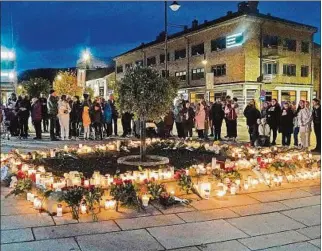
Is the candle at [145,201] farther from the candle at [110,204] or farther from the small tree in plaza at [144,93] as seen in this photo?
the small tree in plaza at [144,93]

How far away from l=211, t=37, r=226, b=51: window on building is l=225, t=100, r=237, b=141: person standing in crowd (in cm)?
2403

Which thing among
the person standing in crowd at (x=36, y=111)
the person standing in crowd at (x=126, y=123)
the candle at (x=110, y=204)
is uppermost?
the person standing in crowd at (x=36, y=111)

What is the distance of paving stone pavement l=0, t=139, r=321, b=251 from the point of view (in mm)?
4208

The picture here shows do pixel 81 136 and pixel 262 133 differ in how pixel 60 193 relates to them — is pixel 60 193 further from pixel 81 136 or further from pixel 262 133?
pixel 81 136

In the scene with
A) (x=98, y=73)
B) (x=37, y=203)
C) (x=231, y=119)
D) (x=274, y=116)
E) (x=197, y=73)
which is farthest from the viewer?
(x=98, y=73)

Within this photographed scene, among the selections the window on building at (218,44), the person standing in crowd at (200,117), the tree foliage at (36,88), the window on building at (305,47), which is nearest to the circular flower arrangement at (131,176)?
the person standing in crowd at (200,117)

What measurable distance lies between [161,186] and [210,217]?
1.00m

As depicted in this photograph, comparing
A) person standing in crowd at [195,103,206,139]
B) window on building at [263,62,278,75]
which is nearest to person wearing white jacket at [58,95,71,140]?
person standing in crowd at [195,103,206,139]

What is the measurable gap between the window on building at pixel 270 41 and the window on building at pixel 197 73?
666cm

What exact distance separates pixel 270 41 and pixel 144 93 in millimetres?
32107

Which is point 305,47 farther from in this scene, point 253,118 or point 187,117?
point 253,118

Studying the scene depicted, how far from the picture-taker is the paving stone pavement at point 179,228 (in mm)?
4208

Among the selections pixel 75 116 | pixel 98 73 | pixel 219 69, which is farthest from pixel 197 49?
pixel 75 116

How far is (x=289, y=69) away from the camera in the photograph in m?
39.2
